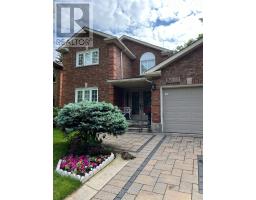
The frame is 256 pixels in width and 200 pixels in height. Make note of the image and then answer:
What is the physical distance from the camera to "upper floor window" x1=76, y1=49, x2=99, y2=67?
10.4 metres

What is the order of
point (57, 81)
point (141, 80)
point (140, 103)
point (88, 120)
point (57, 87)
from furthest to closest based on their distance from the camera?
point (57, 81), point (57, 87), point (140, 103), point (141, 80), point (88, 120)

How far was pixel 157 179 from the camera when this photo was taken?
2998 millimetres

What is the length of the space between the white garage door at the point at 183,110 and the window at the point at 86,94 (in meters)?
4.50

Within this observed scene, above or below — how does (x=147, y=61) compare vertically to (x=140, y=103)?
above

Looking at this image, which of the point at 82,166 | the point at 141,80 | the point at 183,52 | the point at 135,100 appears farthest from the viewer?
the point at 135,100

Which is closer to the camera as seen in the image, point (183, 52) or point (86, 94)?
point (183, 52)

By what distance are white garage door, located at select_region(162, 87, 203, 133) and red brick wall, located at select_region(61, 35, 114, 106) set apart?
353 cm

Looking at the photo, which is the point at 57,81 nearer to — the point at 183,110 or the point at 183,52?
the point at 183,52

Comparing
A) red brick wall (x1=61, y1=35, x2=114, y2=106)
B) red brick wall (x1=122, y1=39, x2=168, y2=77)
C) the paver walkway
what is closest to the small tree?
the paver walkway

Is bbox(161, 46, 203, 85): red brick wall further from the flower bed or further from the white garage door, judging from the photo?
the flower bed

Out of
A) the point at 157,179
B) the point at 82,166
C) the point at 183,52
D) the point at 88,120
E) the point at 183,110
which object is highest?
the point at 183,52

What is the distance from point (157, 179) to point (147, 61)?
10.5 meters

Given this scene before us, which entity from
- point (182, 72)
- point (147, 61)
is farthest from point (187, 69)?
point (147, 61)
